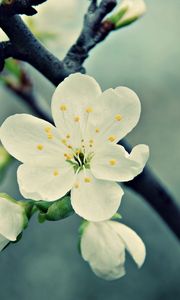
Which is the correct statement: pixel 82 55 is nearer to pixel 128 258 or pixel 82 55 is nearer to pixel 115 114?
pixel 115 114

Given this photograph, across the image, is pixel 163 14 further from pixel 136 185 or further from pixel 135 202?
pixel 136 185

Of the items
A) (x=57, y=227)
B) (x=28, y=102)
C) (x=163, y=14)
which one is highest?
(x=28, y=102)

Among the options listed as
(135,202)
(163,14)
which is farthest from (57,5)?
(163,14)

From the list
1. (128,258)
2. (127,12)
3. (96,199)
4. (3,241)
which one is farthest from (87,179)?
(128,258)

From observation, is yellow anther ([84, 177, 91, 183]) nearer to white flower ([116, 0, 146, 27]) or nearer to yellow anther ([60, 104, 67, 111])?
yellow anther ([60, 104, 67, 111])

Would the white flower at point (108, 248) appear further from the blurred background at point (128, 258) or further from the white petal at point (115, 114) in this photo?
the blurred background at point (128, 258)

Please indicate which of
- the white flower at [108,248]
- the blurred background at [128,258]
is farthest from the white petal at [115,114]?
the blurred background at [128,258]

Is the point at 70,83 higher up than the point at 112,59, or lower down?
higher up
